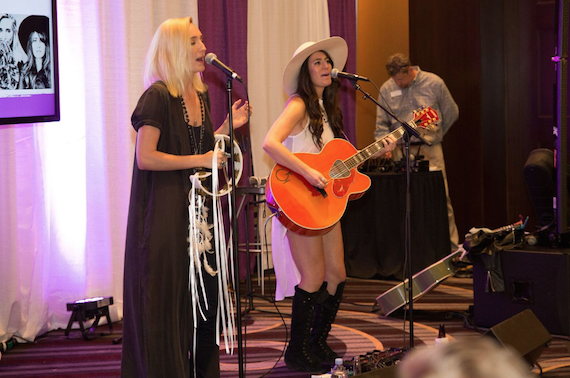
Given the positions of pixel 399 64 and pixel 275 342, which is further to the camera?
pixel 399 64

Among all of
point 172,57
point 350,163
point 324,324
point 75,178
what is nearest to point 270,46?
point 75,178

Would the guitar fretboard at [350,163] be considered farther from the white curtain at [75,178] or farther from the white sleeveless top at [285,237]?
the white curtain at [75,178]

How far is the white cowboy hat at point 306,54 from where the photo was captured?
3.70 meters

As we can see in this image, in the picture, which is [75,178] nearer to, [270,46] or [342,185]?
[342,185]

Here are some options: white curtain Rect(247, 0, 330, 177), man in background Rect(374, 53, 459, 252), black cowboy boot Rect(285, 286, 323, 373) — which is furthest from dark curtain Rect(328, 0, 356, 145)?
black cowboy boot Rect(285, 286, 323, 373)

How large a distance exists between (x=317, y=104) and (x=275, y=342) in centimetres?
159

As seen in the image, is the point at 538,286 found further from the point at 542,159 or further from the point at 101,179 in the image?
the point at 101,179

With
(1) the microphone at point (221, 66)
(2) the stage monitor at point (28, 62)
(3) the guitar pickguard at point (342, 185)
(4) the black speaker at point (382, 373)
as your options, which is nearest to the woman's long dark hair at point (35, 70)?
(2) the stage monitor at point (28, 62)

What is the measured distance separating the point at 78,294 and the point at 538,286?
314cm

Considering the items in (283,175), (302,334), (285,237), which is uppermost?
(283,175)

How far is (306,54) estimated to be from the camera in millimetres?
3732

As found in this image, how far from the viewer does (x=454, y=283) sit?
19.9 ft

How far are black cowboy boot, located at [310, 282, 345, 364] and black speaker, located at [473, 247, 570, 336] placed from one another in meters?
1.10

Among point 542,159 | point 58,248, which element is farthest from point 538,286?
point 58,248
